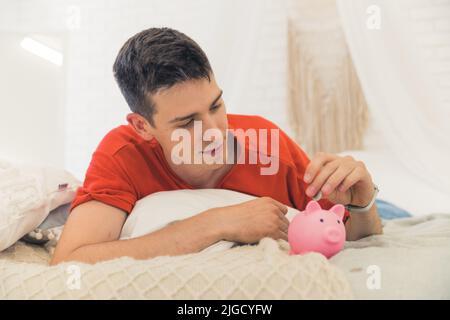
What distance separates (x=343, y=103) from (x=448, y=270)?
1.96 meters

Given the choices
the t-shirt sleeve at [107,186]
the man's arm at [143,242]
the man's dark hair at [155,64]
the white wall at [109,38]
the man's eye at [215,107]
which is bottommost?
the man's arm at [143,242]

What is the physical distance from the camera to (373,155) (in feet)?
7.47

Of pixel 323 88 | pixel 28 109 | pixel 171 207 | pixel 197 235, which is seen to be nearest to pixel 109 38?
pixel 28 109

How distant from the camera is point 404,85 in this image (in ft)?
5.86

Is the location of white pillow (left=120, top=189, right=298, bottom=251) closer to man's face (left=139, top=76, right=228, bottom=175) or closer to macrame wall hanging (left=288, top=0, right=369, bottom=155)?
man's face (left=139, top=76, right=228, bottom=175)

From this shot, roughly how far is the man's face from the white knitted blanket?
31 cm

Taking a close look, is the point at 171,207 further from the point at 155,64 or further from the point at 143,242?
the point at 155,64

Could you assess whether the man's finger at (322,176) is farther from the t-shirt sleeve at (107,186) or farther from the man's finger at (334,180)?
the t-shirt sleeve at (107,186)

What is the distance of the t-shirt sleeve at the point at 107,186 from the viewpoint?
0.92 m

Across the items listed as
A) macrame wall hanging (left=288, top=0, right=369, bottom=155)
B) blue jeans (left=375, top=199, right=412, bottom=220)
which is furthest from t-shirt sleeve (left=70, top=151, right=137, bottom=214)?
macrame wall hanging (left=288, top=0, right=369, bottom=155)

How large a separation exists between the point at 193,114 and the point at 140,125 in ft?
0.61

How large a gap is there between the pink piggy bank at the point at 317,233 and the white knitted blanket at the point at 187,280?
0.23ft

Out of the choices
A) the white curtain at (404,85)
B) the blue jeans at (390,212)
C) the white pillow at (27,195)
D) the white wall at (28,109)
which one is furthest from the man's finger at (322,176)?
the white wall at (28,109)
